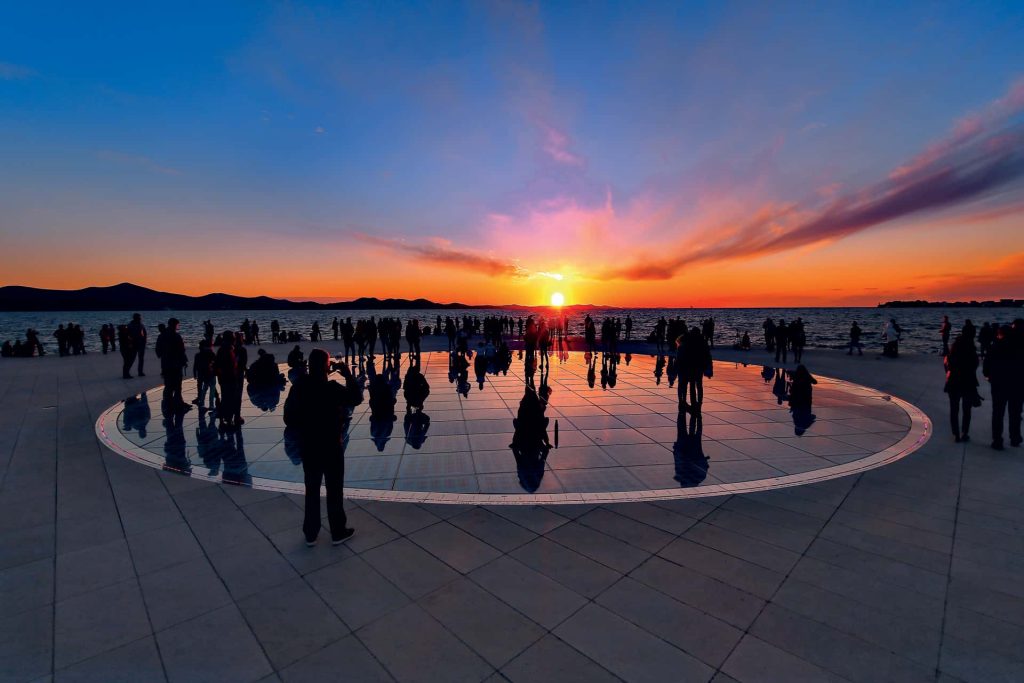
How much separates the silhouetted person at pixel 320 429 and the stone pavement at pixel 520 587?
354mm

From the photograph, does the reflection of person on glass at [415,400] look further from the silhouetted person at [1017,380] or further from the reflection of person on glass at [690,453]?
the silhouetted person at [1017,380]

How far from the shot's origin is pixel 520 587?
411 cm

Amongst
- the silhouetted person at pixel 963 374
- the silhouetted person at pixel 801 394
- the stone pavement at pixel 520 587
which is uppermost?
the silhouetted person at pixel 963 374

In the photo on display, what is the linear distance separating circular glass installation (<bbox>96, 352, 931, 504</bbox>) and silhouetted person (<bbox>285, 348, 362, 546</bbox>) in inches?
49.7

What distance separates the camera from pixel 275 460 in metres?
7.70

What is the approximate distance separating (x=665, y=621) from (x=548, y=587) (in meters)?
1.07

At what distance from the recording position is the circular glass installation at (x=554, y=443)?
21.7 ft

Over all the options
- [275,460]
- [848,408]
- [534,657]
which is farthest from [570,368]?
[534,657]

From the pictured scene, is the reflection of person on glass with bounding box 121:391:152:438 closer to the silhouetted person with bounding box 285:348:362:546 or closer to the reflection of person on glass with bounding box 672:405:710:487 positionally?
the silhouetted person with bounding box 285:348:362:546

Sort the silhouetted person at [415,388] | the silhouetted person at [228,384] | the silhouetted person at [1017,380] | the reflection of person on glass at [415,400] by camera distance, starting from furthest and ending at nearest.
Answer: the silhouetted person at [415,388], the reflection of person on glass at [415,400], the silhouetted person at [228,384], the silhouetted person at [1017,380]

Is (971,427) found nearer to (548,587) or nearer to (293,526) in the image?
(548,587)

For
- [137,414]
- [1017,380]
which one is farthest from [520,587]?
[137,414]

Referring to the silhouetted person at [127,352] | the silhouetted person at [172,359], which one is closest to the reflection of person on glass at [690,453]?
the silhouetted person at [172,359]

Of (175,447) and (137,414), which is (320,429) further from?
(137,414)
